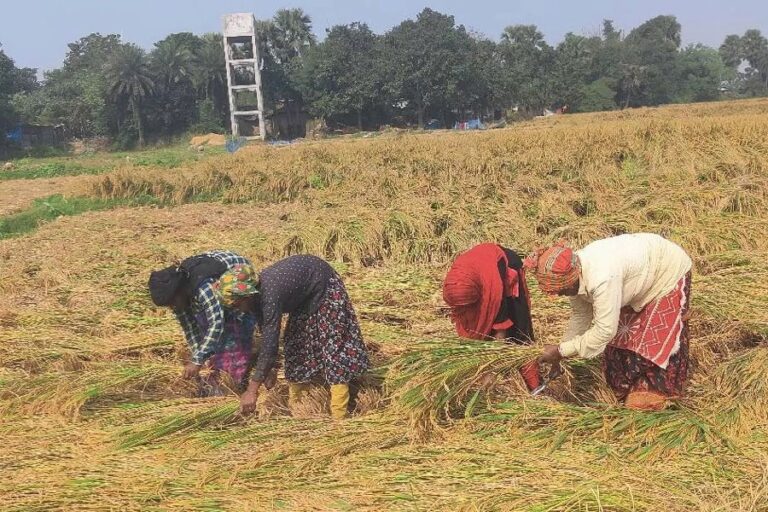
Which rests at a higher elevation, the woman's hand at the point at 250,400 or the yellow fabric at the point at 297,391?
the woman's hand at the point at 250,400

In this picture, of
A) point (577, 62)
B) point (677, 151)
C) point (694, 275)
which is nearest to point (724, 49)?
point (577, 62)

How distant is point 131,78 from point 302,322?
50.4 meters

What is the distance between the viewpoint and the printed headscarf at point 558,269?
9.07 feet

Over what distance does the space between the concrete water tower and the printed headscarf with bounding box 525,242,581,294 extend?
4593 centimetres

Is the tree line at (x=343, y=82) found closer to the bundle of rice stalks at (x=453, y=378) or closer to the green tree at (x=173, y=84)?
the green tree at (x=173, y=84)

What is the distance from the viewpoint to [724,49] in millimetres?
94625

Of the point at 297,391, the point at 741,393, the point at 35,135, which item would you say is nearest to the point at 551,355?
the point at 741,393

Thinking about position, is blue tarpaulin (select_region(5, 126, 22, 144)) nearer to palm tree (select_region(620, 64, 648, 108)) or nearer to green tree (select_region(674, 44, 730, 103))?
palm tree (select_region(620, 64, 648, 108))

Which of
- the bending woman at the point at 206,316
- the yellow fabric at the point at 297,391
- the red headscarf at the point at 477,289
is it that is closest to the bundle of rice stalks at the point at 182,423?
the yellow fabric at the point at 297,391

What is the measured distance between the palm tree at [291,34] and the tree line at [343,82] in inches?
3.5

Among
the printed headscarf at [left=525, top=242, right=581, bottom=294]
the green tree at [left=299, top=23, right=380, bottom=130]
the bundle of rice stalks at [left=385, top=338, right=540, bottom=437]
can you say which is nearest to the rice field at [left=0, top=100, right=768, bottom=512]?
the bundle of rice stalks at [left=385, top=338, right=540, bottom=437]

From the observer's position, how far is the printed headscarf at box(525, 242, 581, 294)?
2.76 meters

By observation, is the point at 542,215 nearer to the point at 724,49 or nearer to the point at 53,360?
the point at 53,360

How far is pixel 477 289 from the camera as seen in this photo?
11.2 feet
